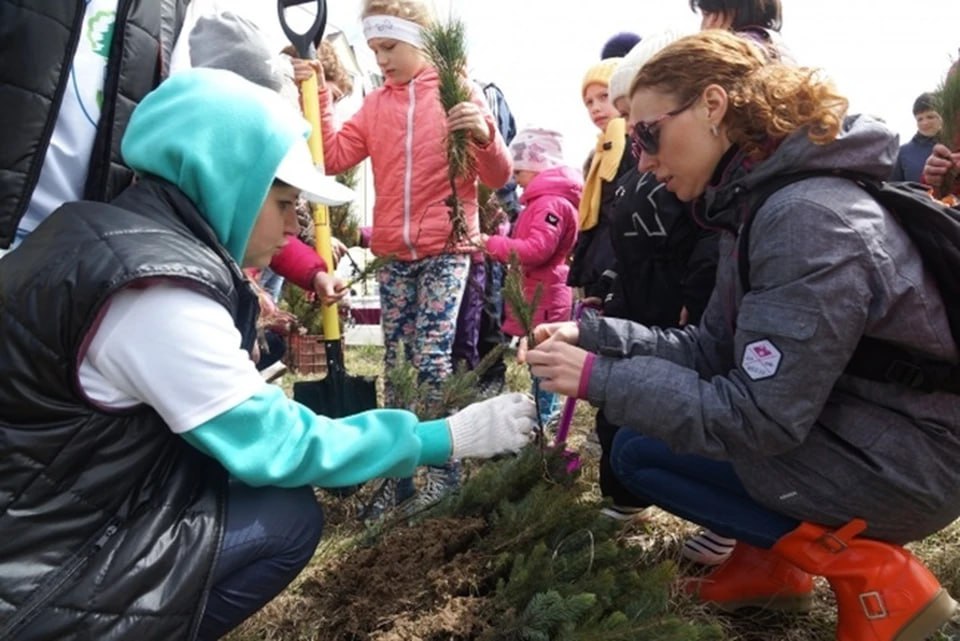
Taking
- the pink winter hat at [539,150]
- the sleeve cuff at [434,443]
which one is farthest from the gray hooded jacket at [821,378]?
the pink winter hat at [539,150]

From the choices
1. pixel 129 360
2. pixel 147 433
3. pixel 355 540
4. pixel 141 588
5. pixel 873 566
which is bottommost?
pixel 355 540

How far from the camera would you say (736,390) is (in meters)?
1.75

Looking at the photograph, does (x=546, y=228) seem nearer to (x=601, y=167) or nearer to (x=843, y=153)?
(x=601, y=167)

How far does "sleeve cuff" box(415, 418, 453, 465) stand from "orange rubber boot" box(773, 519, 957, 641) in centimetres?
90

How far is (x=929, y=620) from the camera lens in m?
1.83

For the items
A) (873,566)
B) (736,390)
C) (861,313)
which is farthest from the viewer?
(873,566)

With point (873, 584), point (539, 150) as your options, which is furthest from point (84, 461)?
point (539, 150)

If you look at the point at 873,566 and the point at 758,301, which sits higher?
the point at 758,301

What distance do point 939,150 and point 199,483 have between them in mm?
2878

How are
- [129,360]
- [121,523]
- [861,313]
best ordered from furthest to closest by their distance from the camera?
[861,313] → [121,523] → [129,360]

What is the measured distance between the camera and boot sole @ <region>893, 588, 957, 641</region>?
183 centimetres

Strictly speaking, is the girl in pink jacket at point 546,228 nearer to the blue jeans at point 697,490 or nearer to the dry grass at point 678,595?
the dry grass at point 678,595

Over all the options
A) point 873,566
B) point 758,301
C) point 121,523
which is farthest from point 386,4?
point 873,566

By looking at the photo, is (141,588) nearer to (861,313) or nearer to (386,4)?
(861,313)
